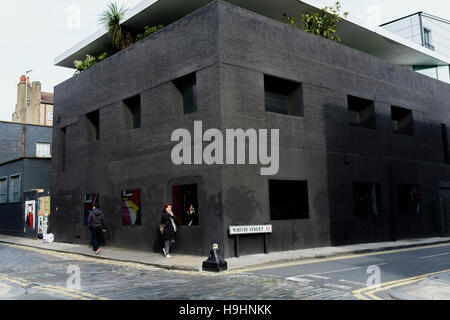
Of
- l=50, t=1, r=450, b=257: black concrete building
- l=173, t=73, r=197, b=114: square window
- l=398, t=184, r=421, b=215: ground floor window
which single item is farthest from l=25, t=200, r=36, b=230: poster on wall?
l=398, t=184, r=421, b=215: ground floor window

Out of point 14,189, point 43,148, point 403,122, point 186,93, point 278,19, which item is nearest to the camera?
point 186,93

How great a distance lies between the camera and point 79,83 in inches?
813

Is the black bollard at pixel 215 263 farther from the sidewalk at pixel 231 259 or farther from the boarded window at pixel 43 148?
the boarded window at pixel 43 148

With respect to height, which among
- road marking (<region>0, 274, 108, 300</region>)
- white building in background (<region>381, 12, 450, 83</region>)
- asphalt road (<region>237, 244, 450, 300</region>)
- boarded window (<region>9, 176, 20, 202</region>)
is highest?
white building in background (<region>381, 12, 450, 83</region>)

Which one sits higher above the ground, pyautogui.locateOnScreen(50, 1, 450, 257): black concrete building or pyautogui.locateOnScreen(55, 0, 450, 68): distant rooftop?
pyautogui.locateOnScreen(55, 0, 450, 68): distant rooftop

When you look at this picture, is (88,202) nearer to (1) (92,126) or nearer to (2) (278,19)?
(1) (92,126)

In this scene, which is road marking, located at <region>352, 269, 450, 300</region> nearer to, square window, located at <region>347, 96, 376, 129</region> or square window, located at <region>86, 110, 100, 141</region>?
square window, located at <region>347, 96, 376, 129</region>

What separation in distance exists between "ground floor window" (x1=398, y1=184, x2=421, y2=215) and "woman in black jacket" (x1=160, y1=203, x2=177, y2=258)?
1144 cm

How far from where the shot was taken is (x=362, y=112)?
63.2 feet

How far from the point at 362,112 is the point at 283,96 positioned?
5027 mm

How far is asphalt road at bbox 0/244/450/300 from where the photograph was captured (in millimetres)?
7324

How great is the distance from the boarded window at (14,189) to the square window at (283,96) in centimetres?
1922

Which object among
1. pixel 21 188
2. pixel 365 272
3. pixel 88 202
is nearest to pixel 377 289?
pixel 365 272

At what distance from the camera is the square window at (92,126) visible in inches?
788
